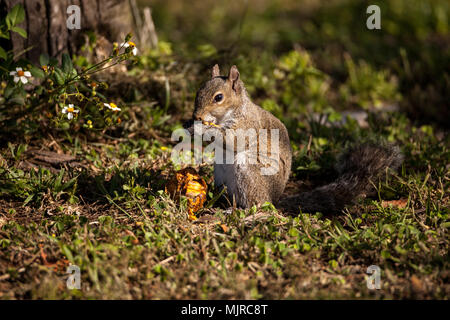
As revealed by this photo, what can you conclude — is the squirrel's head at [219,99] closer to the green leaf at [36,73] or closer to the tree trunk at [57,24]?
the green leaf at [36,73]

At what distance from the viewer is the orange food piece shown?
3150 millimetres

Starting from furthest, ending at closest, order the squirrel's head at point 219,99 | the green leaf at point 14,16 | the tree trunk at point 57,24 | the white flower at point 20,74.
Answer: the tree trunk at point 57,24 → the green leaf at point 14,16 → the squirrel's head at point 219,99 → the white flower at point 20,74

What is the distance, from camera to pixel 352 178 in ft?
11.5

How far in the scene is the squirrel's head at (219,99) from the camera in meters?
3.20

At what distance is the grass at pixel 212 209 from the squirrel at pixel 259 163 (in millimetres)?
99

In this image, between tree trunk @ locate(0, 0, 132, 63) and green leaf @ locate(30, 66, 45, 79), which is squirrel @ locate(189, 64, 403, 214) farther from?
tree trunk @ locate(0, 0, 132, 63)

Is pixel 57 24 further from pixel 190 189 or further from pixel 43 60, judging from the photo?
pixel 190 189

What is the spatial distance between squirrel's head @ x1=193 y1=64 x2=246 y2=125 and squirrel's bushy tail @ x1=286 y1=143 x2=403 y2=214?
0.74 metres

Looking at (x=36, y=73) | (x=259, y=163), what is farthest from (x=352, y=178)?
(x=36, y=73)

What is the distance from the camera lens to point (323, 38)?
668 cm

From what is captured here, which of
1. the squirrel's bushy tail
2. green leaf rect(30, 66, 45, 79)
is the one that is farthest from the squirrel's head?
green leaf rect(30, 66, 45, 79)

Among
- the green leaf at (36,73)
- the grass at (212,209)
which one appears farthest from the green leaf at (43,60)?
the grass at (212,209)

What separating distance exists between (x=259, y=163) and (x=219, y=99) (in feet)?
1.59
